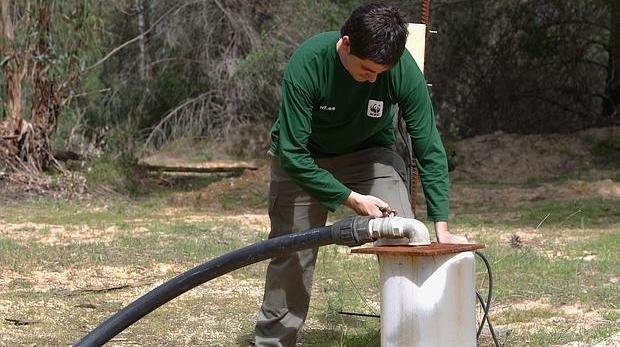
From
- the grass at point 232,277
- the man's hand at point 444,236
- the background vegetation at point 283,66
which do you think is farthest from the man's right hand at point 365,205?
the background vegetation at point 283,66

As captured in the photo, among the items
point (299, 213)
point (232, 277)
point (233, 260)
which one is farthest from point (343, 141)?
point (232, 277)

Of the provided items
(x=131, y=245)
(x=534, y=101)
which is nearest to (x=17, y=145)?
(x=131, y=245)

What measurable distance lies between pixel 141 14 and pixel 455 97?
19.3 ft

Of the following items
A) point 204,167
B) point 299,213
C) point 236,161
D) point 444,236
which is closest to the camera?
point 444,236

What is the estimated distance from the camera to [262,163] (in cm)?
1772

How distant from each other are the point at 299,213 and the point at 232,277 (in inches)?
103

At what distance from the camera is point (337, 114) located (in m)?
3.93

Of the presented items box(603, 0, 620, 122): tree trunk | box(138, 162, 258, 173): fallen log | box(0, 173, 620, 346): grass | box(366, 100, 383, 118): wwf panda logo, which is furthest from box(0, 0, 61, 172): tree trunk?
box(366, 100, 383, 118): wwf panda logo

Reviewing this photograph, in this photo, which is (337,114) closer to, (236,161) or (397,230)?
(397,230)

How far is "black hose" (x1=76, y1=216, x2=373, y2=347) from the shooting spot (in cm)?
346

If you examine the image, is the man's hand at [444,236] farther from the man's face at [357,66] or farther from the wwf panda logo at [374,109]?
the man's face at [357,66]

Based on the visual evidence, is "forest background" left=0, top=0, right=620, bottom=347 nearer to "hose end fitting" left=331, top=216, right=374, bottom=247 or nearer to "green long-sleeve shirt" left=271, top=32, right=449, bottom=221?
"green long-sleeve shirt" left=271, top=32, right=449, bottom=221

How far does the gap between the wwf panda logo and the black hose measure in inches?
22.9

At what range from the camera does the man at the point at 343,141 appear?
12.0 feet
